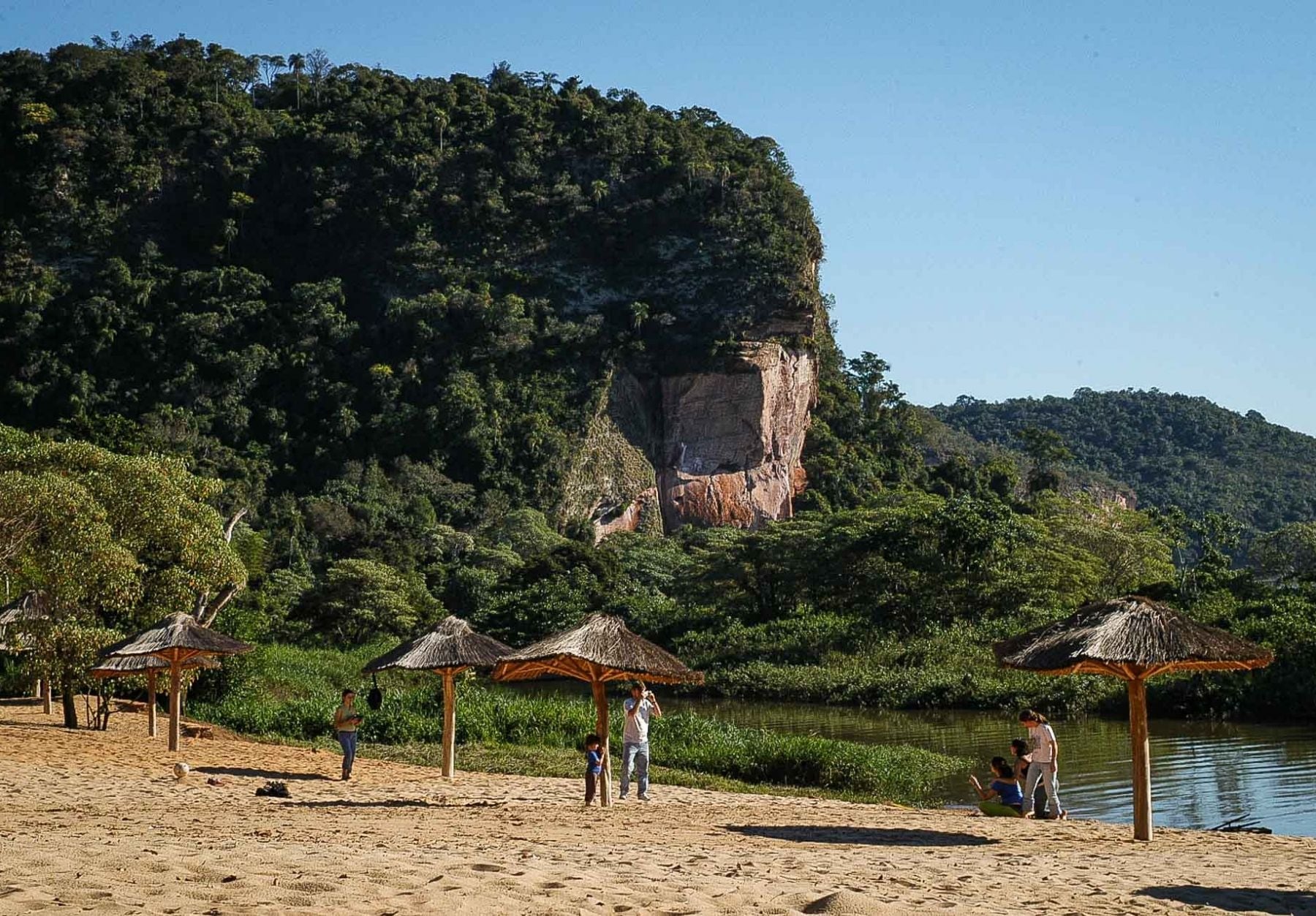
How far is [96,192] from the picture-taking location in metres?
83.6

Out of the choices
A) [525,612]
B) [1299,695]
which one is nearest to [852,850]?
[1299,695]

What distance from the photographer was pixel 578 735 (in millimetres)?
22062

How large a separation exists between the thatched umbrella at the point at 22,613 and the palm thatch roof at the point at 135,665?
112 cm

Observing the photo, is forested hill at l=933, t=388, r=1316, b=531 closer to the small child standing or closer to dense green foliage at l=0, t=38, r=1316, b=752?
dense green foliage at l=0, t=38, r=1316, b=752

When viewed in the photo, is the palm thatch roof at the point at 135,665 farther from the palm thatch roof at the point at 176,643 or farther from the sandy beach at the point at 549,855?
the sandy beach at the point at 549,855

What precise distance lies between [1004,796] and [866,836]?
256 cm

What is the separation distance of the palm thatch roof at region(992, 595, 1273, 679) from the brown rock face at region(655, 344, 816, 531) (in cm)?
6346

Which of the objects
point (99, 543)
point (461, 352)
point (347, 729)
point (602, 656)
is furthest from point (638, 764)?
point (461, 352)

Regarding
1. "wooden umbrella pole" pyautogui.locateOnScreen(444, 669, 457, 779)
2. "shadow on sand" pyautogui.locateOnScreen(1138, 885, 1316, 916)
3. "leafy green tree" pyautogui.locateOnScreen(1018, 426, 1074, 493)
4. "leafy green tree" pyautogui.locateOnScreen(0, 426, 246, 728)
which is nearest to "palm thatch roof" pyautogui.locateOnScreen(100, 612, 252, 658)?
"leafy green tree" pyautogui.locateOnScreen(0, 426, 246, 728)

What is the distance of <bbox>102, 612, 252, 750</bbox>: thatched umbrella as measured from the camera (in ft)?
57.6

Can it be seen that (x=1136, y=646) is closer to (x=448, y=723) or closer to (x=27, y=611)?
(x=448, y=723)

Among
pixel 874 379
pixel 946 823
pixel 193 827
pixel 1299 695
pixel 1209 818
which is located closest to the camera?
pixel 193 827

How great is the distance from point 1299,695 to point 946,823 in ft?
52.4

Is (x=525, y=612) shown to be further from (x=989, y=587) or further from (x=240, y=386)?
(x=240, y=386)
